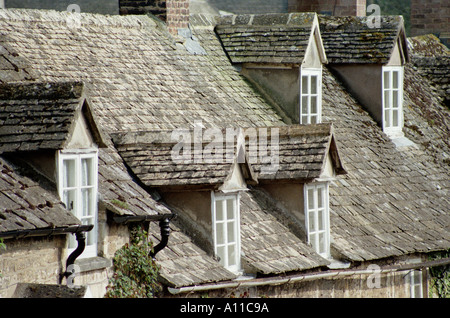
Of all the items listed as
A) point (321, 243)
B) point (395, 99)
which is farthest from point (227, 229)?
point (395, 99)

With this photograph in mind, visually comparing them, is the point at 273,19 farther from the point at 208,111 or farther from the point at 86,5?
the point at 86,5

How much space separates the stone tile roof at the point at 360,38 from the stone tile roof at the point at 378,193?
57 centimetres

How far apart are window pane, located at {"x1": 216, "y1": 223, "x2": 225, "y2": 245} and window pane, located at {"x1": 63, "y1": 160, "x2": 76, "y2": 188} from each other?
2981mm

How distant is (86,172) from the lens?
1294 centimetres

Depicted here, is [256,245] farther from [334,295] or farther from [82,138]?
[82,138]

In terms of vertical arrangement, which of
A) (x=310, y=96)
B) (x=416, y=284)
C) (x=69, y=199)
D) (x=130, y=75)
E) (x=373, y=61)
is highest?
(x=373, y=61)

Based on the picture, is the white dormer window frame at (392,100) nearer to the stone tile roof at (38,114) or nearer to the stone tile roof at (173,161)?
the stone tile roof at (173,161)

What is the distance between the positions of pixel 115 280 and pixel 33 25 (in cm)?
553

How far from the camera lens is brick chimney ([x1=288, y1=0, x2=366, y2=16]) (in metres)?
31.2

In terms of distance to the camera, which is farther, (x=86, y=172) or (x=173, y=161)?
(x=173, y=161)

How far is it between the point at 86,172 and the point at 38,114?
924mm

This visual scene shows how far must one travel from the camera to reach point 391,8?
38000 mm

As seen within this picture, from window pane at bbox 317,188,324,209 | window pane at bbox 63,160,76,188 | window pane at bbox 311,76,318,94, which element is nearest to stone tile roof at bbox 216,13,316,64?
window pane at bbox 311,76,318,94
